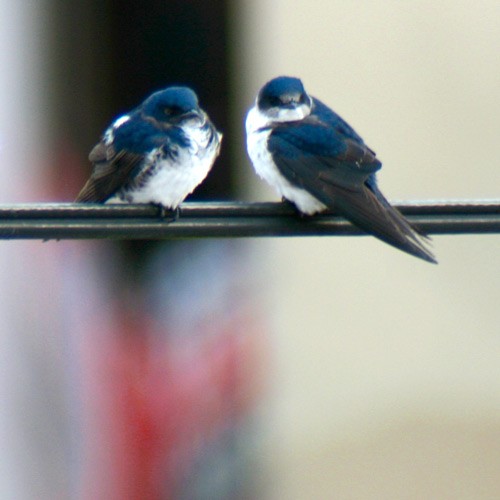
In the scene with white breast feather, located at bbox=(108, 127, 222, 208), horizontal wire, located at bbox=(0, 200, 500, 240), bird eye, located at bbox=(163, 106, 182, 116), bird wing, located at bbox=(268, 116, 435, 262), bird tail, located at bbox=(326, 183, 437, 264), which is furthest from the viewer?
bird eye, located at bbox=(163, 106, 182, 116)

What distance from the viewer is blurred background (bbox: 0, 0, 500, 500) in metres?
5.61

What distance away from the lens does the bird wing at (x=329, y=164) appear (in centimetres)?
334

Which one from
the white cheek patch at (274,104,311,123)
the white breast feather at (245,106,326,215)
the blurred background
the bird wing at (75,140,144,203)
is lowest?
the blurred background

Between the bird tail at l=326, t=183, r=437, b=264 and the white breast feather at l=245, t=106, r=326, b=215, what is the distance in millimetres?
81

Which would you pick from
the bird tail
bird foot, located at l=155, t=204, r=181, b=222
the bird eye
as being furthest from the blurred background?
bird foot, located at l=155, t=204, r=181, b=222

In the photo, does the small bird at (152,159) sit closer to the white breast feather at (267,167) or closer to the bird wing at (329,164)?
the white breast feather at (267,167)

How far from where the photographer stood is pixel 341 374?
573 cm

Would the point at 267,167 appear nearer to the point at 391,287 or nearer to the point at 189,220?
the point at 189,220

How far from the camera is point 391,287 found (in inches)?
224

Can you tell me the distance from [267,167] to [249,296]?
2.29 metres

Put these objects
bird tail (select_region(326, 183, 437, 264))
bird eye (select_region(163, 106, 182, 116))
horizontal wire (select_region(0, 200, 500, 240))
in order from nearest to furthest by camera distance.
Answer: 1. horizontal wire (select_region(0, 200, 500, 240))
2. bird tail (select_region(326, 183, 437, 264))
3. bird eye (select_region(163, 106, 182, 116))

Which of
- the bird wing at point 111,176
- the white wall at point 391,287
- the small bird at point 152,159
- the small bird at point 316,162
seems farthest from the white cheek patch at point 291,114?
the white wall at point 391,287

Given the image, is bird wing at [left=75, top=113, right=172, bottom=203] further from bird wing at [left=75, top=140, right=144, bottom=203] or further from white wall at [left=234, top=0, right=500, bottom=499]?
white wall at [left=234, top=0, right=500, bottom=499]

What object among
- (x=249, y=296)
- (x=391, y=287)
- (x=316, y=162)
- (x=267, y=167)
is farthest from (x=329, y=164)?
(x=249, y=296)
